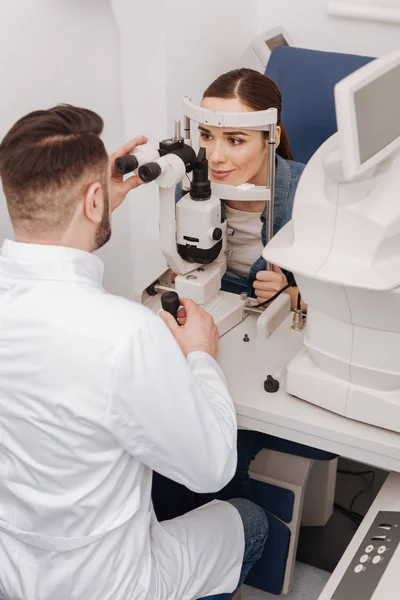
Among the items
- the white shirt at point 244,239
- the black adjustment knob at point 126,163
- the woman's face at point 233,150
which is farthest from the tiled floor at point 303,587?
the black adjustment knob at point 126,163

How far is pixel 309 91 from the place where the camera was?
2.56 m

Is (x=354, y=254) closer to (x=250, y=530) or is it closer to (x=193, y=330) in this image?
(x=193, y=330)

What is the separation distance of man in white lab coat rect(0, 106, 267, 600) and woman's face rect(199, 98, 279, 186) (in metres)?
0.67

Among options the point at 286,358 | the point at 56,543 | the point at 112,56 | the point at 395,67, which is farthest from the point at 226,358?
the point at 112,56

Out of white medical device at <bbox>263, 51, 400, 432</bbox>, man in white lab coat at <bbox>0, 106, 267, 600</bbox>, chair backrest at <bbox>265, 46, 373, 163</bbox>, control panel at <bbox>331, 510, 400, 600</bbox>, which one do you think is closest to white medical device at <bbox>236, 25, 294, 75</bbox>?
chair backrest at <bbox>265, 46, 373, 163</bbox>

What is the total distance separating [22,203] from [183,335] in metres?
0.43

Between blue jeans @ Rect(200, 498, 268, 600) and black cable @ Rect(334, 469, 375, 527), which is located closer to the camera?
blue jeans @ Rect(200, 498, 268, 600)

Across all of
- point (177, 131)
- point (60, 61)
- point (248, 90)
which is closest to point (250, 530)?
point (177, 131)

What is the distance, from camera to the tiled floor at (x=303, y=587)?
2090 millimetres

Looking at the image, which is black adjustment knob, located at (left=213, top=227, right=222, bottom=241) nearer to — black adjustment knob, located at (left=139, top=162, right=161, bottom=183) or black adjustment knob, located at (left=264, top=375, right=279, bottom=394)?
black adjustment knob, located at (left=139, top=162, right=161, bottom=183)

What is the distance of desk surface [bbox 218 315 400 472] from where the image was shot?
148cm

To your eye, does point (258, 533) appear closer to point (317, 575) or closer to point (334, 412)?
point (334, 412)

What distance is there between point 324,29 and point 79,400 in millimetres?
2115

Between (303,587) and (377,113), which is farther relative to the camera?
(303,587)
